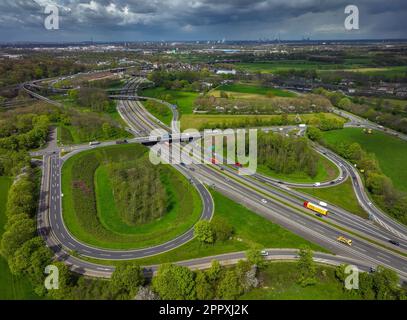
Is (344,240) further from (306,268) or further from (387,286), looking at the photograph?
(306,268)

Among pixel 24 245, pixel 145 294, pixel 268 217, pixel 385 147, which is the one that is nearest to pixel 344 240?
pixel 268 217

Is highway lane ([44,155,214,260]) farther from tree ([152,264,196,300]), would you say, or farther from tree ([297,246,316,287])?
tree ([297,246,316,287])

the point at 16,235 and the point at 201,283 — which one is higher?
the point at 16,235

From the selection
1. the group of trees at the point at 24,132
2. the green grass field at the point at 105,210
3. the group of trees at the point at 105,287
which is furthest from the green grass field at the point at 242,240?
the group of trees at the point at 24,132

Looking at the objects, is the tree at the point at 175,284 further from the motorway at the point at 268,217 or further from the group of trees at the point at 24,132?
the group of trees at the point at 24,132

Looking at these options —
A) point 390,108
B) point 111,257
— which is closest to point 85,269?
point 111,257
